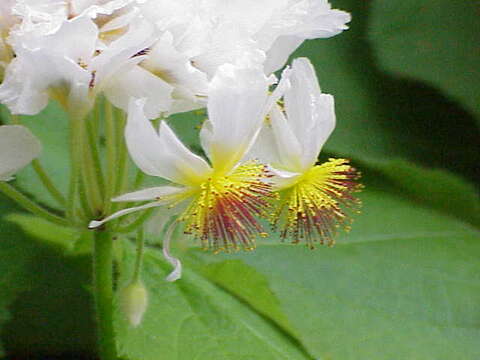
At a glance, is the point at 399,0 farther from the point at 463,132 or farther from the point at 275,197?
the point at 275,197

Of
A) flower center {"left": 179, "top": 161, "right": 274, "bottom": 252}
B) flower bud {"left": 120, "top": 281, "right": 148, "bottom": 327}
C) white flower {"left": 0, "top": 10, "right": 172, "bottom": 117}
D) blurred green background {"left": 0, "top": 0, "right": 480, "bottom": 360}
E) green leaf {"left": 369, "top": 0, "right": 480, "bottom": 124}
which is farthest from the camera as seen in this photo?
green leaf {"left": 369, "top": 0, "right": 480, "bottom": 124}

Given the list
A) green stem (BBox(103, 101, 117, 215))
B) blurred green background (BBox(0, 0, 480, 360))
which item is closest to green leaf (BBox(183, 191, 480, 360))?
blurred green background (BBox(0, 0, 480, 360))

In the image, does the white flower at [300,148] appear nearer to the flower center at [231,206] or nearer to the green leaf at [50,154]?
the flower center at [231,206]

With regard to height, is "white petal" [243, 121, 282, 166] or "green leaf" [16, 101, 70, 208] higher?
"white petal" [243, 121, 282, 166]

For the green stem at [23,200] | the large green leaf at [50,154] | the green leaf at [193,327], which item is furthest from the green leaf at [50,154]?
the green stem at [23,200]

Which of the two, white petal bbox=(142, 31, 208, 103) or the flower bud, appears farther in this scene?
the flower bud

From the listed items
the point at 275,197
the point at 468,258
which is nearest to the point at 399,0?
the point at 468,258

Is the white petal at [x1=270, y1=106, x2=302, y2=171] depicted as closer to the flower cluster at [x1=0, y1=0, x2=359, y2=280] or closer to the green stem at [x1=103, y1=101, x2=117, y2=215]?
the flower cluster at [x1=0, y1=0, x2=359, y2=280]
